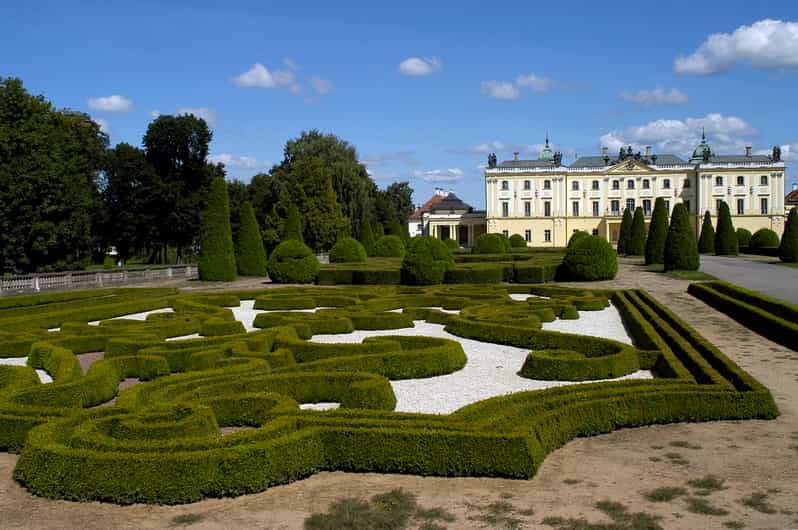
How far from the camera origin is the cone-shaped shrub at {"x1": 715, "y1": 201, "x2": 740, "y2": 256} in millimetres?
45062

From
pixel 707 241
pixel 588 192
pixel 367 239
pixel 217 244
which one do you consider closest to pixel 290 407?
pixel 217 244

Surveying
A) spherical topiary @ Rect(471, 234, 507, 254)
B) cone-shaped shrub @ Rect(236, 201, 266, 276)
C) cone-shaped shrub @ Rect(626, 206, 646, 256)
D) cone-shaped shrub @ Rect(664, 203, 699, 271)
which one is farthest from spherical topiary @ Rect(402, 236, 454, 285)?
cone-shaped shrub @ Rect(626, 206, 646, 256)

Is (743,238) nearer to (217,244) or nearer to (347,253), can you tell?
(347,253)

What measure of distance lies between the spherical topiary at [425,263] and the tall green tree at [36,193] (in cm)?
1506

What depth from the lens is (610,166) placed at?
2785 inches

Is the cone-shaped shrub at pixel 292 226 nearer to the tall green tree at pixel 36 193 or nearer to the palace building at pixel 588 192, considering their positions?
the tall green tree at pixel 36 193

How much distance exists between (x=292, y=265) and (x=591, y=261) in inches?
388

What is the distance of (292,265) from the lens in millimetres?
24781

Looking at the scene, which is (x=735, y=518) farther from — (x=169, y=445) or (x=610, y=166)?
(x=610, y=166)

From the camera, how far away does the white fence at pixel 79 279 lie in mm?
22703

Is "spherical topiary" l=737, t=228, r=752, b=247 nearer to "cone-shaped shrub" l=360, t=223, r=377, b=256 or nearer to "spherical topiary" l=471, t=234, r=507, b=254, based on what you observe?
"spherical topiary" l=471, t=234, r=507, b=254

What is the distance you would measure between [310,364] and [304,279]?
16.7 meters

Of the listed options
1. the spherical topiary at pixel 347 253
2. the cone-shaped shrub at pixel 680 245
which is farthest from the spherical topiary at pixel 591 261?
the spherical topiary at pixel 347 253

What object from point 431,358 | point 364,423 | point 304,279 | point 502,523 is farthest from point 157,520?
point 304,279
